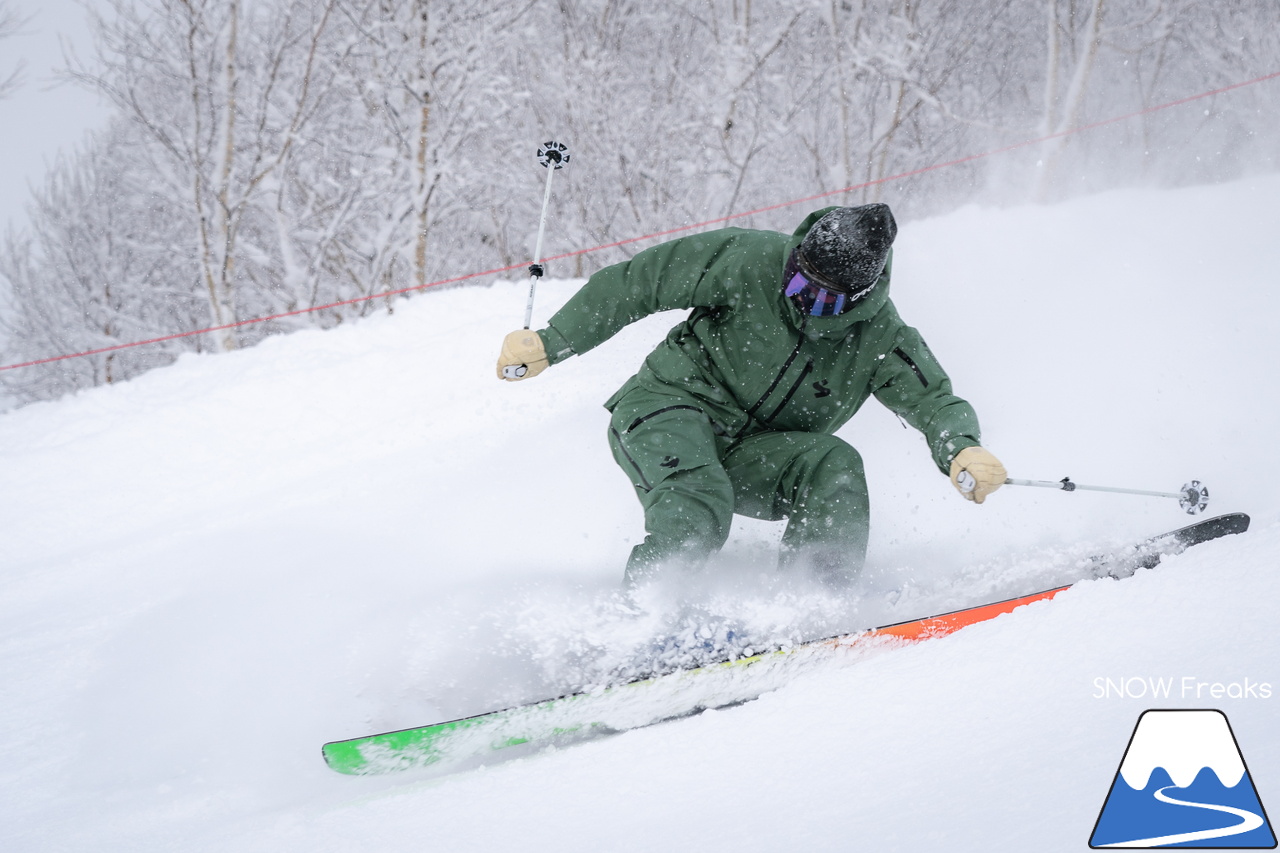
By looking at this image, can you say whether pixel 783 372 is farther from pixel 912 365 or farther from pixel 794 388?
pixel 912 365

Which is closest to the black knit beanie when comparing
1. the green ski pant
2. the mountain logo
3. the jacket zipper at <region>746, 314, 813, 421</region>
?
the jacket zipper at <region>746, 314, 813, 421</region>

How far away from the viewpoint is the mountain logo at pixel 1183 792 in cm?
129

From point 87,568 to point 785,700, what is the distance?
305 cm

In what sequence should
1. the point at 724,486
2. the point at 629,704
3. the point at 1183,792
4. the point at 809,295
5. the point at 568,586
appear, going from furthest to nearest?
the point at 568,586 < the point at 724,486 < the point at 809,295 < the point at 629,704 < the point at 1183,792

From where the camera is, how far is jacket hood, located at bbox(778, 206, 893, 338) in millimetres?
2332

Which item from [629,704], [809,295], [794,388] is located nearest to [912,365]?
[794,388]

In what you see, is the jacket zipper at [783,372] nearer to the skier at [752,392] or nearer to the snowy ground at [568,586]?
the skier at [752,392]

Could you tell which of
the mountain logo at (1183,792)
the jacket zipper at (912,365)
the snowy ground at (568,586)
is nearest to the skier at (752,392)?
the jacket zipper at (912,365)

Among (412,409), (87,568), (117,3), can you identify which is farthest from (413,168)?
(87,568)

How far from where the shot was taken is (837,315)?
2338 millimetres

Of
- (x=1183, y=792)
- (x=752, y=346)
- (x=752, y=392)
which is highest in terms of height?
(x=752, y=346)

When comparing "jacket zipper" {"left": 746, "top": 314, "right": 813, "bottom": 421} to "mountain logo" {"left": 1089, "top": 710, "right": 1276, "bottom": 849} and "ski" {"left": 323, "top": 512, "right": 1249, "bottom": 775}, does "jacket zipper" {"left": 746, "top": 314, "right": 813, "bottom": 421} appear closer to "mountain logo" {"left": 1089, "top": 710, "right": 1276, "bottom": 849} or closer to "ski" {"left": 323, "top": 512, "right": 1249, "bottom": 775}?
"ski" {"left": 323, "top": 512, "right": 1249, "bottom": 775}

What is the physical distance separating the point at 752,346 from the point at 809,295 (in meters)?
0.27

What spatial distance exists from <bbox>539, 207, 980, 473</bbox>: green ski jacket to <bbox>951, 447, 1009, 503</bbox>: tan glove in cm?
5
